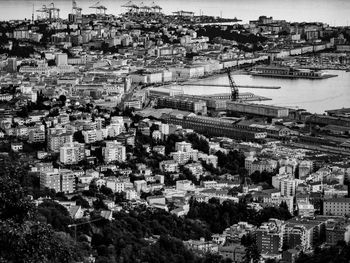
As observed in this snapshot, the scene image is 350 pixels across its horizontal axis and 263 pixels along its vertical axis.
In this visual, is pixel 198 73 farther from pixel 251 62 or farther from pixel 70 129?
pixel 70 129

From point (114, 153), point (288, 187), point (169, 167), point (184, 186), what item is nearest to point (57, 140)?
point (114, 153)

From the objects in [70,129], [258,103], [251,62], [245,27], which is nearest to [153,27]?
[245,27]

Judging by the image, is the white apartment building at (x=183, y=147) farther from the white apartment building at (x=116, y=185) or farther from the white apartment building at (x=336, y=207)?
the white apartment building at (x=336, y=207)

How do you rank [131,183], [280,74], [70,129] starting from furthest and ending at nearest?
1. [280,74]
2. [70,129]
3. [131,183]

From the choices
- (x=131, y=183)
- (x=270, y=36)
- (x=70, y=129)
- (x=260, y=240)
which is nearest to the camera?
(x=260, y=240)

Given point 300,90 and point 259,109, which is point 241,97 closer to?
point 259,109

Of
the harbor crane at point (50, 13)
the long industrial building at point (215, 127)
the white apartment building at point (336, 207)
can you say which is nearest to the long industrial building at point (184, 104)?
the long industrial building at point (215, 127)
